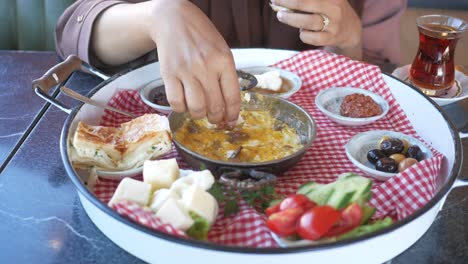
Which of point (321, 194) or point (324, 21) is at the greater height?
point (324, 21)

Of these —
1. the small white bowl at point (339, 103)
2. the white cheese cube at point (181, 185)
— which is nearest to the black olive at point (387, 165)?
the small white bowl at point (339, 103)

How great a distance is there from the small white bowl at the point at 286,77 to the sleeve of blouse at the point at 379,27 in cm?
37

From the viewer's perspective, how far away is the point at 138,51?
163cm

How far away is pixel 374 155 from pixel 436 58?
1.62ft

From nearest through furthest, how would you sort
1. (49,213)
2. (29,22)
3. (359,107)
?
(49,213) → (359,107) → (29,22)

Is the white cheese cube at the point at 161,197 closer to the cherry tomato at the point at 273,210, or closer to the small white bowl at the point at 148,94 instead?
the cherry tomato at the point at 273,210

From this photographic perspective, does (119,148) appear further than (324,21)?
No

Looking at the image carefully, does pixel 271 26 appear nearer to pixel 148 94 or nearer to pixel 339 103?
pixel 339 103

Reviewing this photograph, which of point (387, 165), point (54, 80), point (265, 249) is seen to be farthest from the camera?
point (54, 80)

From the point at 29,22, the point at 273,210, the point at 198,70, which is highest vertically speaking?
the point at 198,70

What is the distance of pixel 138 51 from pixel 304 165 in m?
0.66

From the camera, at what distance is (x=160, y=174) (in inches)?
40.9

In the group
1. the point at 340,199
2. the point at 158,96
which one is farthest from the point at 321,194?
the point at 158,96

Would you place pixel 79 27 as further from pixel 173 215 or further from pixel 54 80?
pixel 173 215
